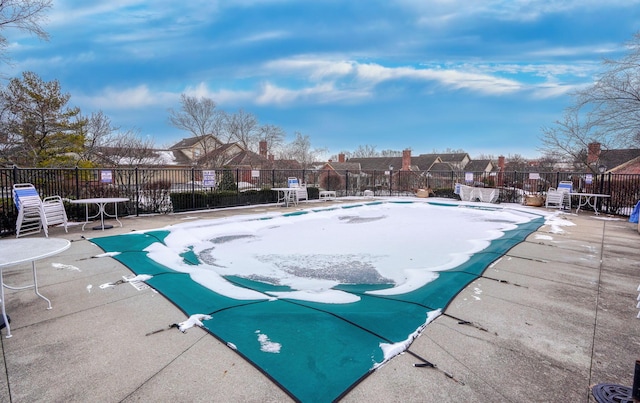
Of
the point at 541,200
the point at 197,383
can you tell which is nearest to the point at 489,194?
the point at 541,200

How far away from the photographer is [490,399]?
1.67 m

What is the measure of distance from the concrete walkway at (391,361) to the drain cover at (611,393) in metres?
0.04

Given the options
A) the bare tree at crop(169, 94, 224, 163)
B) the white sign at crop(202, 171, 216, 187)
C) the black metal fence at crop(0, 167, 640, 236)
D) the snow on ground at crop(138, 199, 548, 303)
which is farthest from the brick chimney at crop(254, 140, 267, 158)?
the snow on ground at crop(138, 199, 548, 303)

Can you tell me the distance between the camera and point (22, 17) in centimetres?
807

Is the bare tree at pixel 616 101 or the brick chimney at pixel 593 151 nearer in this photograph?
the bare tree at pixel 616 101

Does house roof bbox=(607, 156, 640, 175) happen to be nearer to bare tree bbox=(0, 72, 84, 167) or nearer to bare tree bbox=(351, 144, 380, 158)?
bare tree bbox=(0, 72, 84, 167)

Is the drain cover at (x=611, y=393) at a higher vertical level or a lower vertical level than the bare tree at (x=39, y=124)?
lower

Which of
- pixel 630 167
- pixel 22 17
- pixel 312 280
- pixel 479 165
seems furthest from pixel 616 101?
pixel 479 165

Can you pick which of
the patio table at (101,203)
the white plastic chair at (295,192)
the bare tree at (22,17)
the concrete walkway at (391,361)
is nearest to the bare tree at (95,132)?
the bare tree at (22,17)

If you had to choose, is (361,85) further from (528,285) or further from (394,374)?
(394,374)

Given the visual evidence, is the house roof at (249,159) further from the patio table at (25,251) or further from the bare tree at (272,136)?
the patio table at (25,251)

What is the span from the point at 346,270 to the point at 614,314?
2.89 metres

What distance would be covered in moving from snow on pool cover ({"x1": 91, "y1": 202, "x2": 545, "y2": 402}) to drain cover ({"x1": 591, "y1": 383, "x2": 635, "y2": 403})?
1.01 metres

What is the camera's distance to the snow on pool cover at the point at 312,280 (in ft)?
6.74
